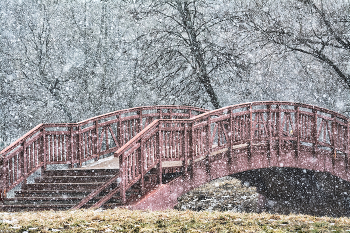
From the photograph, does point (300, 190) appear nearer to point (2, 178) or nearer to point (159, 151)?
point (159, 151)

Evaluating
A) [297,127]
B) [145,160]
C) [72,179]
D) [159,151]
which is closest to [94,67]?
[72,179]

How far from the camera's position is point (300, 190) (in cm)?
1562

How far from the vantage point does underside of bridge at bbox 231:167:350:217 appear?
15094mm

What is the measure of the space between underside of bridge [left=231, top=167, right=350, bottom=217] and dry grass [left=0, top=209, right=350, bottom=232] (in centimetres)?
754

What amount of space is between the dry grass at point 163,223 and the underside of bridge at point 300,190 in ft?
24.7

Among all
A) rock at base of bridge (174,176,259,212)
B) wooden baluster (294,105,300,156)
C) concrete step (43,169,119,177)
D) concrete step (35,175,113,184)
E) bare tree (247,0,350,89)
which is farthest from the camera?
rock at base of bridge (174,176,259,212)

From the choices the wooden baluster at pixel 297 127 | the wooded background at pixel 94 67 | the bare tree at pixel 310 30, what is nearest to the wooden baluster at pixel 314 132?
the wooden baluster at pixel 297 127

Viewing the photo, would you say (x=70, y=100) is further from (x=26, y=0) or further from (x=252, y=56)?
(x=252, y=56)

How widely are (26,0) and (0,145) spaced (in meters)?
8.06

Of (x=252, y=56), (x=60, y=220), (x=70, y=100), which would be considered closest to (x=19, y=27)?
(x=70, y=100)

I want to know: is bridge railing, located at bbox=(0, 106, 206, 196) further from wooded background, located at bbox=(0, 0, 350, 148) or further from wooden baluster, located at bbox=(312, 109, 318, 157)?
wooded background, located at bbox=(0, 0, 350, 148)

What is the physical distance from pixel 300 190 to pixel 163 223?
10026 mm

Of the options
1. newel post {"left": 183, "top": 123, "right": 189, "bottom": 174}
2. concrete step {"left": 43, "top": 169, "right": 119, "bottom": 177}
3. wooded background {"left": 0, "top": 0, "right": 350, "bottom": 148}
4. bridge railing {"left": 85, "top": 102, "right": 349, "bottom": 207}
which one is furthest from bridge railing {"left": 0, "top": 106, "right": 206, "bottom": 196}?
wooded background {"left": 0, "top": 0, "right": 350, "bottom": 148}

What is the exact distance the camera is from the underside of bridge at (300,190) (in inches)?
594
